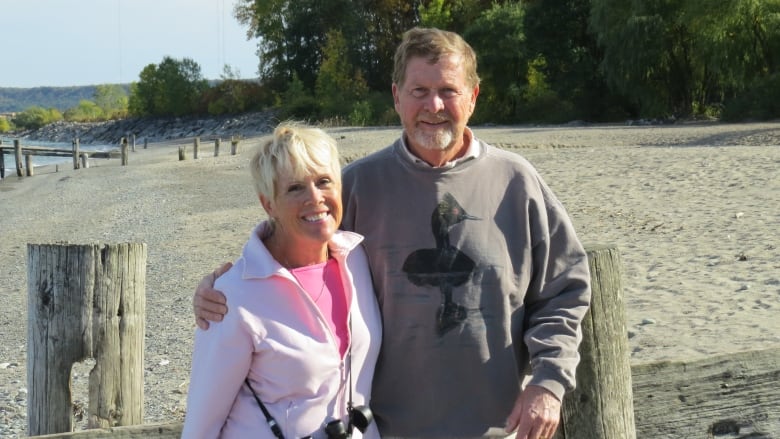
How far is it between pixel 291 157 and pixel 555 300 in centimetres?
86

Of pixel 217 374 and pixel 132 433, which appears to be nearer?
pixel 217 374

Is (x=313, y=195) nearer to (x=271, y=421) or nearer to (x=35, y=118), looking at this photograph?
(x=271, y=421)

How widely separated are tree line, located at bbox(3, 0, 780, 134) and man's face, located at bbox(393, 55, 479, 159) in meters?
33.5

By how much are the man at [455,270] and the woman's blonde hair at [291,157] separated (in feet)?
1.00

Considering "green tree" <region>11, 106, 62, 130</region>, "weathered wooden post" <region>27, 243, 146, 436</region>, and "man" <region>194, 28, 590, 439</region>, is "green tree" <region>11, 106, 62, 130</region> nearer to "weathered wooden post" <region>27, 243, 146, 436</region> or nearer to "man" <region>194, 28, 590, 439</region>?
"weathered wooden post" <region>27, 243, 146, 436</region>

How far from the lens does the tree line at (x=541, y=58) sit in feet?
117

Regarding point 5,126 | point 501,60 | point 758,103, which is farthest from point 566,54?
point 5,126

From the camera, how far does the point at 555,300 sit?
278 centimetres

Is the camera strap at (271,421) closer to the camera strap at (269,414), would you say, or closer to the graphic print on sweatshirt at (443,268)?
the camera strap at (269,414)

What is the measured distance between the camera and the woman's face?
2588 millimetres

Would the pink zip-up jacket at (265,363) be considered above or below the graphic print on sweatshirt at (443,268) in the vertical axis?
below

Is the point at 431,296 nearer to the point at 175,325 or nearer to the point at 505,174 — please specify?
the point at 505,174

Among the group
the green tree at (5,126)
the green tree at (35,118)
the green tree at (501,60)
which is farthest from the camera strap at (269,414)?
the green tree at (5,126)

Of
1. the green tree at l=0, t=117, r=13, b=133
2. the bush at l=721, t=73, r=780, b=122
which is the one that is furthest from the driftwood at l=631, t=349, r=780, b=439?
the green tree at l=0, t=117, r=13, b=133
